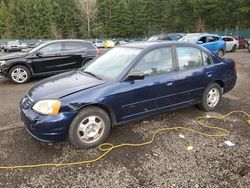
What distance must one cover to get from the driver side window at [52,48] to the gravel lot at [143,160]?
171 inches

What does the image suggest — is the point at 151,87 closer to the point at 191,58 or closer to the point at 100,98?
the point at 100,98

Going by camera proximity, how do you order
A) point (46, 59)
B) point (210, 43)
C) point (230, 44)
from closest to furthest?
point (46, 59) < point (210, 43) < point (230, 44)

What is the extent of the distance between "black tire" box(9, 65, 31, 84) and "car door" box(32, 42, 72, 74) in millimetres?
283

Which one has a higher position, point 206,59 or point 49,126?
point 206,59

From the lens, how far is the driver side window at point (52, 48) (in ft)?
28.5

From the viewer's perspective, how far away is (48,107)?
3.59 meters

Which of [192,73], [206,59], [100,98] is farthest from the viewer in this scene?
[206,59]

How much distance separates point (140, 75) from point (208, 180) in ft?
5.99

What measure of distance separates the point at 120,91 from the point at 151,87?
625 mm

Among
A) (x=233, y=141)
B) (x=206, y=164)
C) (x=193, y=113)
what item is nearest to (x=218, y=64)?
(x=193, y=113)

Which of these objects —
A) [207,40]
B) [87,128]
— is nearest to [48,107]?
[87,128]

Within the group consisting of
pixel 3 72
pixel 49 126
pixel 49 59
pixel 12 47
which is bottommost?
pixel 49 126

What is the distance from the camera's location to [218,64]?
5316mm

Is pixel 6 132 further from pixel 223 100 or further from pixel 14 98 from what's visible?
pixel 223 100
